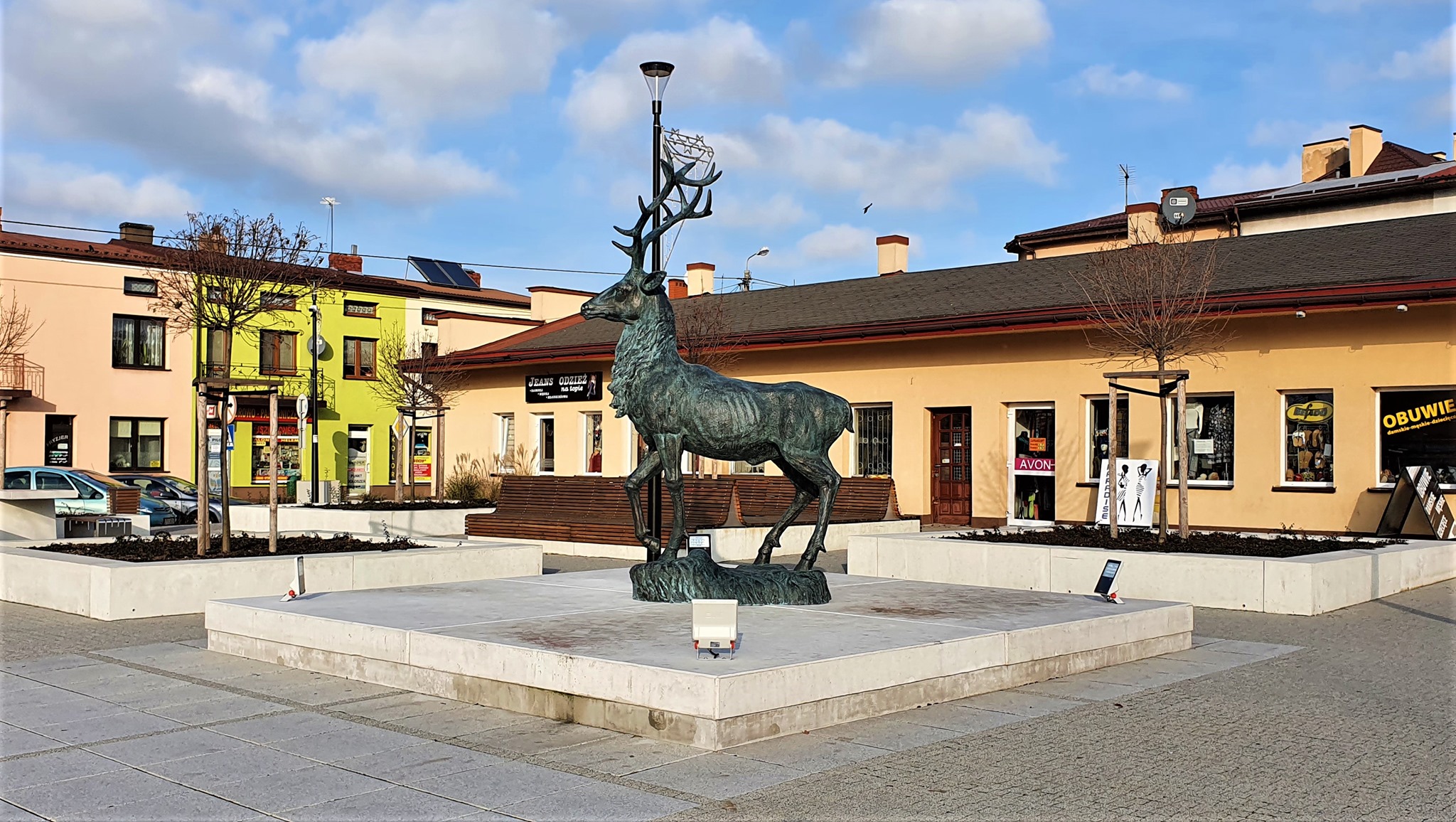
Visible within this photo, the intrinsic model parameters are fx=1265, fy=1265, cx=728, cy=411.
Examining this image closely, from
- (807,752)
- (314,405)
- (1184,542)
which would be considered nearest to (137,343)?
(314,405)

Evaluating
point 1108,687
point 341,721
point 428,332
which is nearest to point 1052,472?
point 1108,687

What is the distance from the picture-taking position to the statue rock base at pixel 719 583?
430 inches

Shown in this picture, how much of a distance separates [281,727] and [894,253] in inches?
1062

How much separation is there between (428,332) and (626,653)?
43271 millimetres

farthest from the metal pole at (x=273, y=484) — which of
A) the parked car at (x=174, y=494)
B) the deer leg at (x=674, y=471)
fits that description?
the parked car at (x=174, y=494)

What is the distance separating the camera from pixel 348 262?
50.1 metres

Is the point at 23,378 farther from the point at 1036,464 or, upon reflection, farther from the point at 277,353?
the point at 1036,464

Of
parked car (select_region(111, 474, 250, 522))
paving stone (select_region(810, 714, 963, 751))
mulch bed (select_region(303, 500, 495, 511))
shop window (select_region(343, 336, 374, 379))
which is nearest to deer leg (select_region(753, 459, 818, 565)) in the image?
paving stone (select_region(810, 714, 963, 751))

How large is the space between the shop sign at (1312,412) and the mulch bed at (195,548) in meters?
14.3

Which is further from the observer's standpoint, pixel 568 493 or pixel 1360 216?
pixel 1360 216

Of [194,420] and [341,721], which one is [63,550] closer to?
[341,721]

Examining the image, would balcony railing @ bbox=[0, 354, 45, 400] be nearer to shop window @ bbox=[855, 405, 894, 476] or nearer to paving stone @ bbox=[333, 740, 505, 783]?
shop window @ bbox=[855, 405, 894, 476]

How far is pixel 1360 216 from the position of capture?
35.5 m

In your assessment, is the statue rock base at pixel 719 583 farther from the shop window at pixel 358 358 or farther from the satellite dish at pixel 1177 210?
the shop window at pixel 358 358
